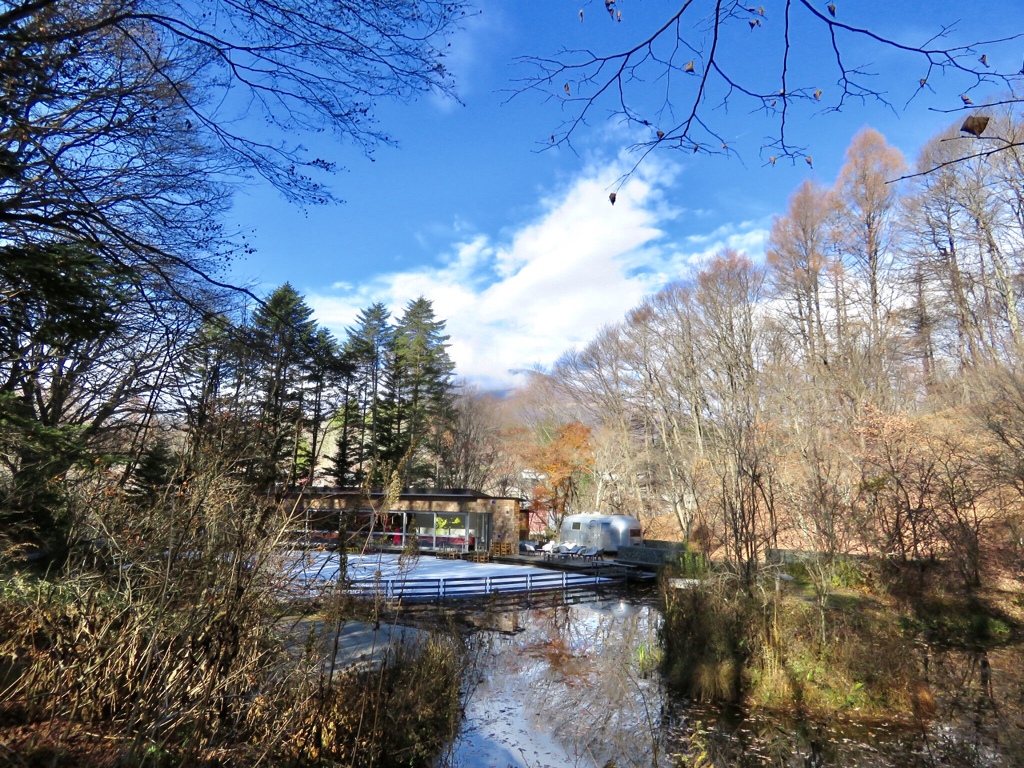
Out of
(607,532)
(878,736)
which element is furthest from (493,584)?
(607,532)

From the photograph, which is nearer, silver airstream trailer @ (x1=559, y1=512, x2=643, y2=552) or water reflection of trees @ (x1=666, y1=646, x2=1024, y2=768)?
water reflection of trees @ (x1=666, y1=646, x2=1024, y2=768)

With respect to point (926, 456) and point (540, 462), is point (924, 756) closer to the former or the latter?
point (926, 456)

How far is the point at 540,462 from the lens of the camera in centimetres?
3494

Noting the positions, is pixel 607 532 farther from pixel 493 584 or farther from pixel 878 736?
pixel 878 736

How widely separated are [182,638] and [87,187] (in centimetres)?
353

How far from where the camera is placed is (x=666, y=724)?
23.3 ft

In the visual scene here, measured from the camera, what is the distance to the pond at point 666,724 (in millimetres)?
6105

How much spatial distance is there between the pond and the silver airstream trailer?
625 inches

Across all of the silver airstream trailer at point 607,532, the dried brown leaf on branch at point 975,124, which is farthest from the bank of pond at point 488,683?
the silver airstream trailer at point 607,532

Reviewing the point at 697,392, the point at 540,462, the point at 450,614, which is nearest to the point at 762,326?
the point at 697,392

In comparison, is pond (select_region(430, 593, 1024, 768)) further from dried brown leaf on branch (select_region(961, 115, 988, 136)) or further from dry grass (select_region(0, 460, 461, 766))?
dried brown leaf on branch (select_region(961, 115, 988, 136))

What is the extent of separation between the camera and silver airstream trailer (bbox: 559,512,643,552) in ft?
86.1

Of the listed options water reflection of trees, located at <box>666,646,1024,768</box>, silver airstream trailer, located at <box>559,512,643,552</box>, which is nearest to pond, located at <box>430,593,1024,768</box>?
water reflection of trees, located at <box>666,646,1024,768</box>

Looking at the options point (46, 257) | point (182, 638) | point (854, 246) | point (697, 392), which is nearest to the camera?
point (182, 638)
